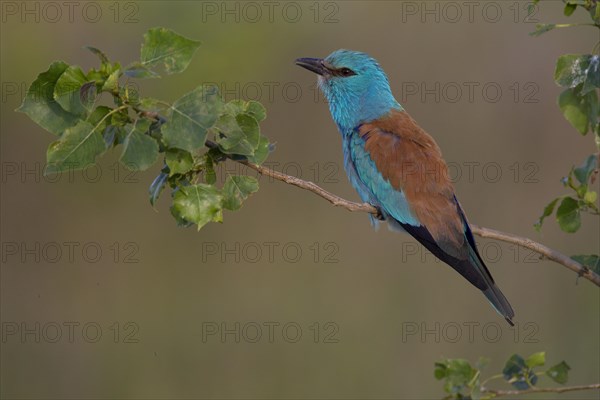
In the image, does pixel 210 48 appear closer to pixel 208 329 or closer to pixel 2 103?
pixel 2 103

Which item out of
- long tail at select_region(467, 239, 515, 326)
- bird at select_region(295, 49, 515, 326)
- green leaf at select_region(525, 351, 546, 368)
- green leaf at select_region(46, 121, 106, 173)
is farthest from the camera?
bird at select_region(295, 49, 515, 326)

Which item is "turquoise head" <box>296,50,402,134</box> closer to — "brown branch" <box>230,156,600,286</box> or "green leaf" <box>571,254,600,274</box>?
"brown branch" <box>230,156,600,286</box>

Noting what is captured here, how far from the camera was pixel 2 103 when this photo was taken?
5.39 meters

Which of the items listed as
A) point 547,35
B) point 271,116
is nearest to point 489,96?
point 547,35

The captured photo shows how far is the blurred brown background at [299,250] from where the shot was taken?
4883 mm

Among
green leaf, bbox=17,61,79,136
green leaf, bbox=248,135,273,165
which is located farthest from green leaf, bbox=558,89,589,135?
green leaf, bbox=17,61,79,136

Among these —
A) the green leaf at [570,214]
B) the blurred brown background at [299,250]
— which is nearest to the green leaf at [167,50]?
the green leaf at [570,214]

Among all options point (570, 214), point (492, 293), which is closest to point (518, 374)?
point (570, 214)

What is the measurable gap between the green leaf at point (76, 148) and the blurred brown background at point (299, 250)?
2953 millimetres

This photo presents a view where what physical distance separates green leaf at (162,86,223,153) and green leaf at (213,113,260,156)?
12 centimetres

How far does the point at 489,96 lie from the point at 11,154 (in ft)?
9.38

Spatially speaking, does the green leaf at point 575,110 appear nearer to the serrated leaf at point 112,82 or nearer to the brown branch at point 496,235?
the brown branch at point 496,235

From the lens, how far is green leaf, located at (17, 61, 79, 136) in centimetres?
216

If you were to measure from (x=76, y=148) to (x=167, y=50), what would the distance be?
32 cm
